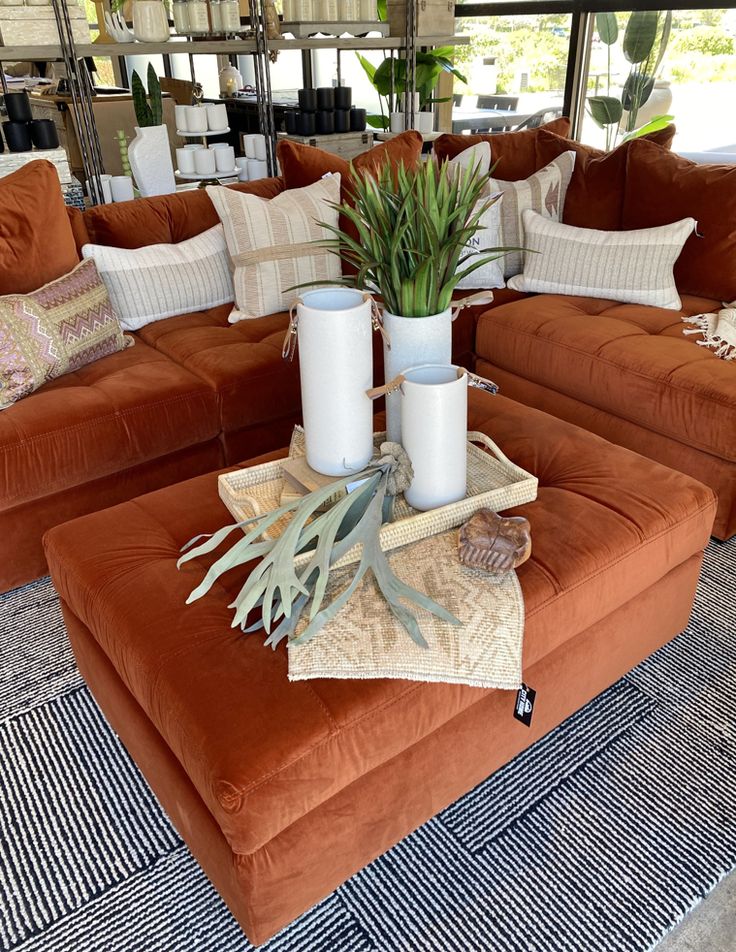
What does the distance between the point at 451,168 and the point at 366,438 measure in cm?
172

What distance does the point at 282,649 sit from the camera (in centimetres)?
120

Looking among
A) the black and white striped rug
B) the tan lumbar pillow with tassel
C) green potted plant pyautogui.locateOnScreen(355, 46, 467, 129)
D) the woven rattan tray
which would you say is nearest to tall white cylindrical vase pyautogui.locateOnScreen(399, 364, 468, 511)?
the woven rattan tray

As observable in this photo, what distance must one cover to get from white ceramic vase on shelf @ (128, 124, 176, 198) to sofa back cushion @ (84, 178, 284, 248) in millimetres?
300

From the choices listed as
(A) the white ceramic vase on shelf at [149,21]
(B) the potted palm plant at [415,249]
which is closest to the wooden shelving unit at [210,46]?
(A) the white ceramic vase on shelf at [149,21]

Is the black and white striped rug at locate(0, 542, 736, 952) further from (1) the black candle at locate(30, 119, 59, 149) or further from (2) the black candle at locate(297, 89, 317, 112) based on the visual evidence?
(2) the black candle at locate(297, 89, 317, 112)

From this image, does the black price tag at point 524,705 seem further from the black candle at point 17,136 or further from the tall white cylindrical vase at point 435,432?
the black candle at point 17,136

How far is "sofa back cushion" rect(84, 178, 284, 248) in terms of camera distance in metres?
2.53

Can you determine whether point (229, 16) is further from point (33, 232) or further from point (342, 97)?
point (33, 232)

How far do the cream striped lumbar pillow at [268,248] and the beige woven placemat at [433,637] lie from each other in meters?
1.52

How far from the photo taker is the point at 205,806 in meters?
1.17

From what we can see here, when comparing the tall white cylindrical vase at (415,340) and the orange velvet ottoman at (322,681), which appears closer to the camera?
the orange velvet ottoman at (322,681)

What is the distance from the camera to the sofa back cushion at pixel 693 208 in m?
2.51

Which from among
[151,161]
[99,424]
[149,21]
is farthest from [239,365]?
[149,21]

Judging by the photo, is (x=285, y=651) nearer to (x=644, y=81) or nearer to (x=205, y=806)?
(x=205, y=806)
